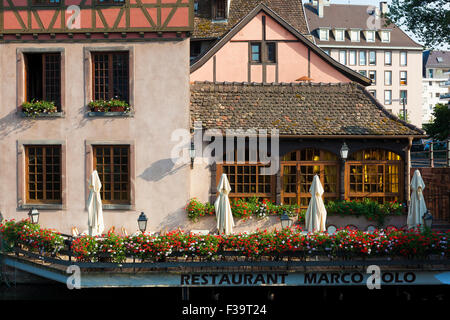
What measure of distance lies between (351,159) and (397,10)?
23.8ft

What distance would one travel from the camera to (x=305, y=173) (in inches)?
651

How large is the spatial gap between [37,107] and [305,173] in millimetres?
8481

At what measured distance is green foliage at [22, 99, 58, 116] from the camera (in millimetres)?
15625

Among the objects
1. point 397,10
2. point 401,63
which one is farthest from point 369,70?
point 397,10

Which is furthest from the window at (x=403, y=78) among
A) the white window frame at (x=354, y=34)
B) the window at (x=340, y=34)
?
the window at (x=340, y=34)

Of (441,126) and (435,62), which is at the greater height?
(435,62)

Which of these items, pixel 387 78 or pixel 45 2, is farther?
pixel 387 78

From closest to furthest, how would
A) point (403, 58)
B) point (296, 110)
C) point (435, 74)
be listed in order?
point (296, 110), point (403, 58), point (435, 74)

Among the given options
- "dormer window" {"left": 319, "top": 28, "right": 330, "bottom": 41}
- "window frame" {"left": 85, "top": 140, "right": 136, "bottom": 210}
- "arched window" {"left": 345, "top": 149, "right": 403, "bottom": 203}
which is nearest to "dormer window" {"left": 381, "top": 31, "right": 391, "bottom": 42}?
"dormer window" {"left": 319, "top": 28, "right": 330, "bottom": 41}

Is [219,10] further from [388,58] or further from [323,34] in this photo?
[388,58]

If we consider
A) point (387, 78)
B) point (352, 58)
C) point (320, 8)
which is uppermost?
point (320, 8)

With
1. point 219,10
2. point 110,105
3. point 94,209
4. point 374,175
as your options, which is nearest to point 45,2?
point 110,105

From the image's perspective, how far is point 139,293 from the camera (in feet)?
44.2

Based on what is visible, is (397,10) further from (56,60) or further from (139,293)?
(139,293)
